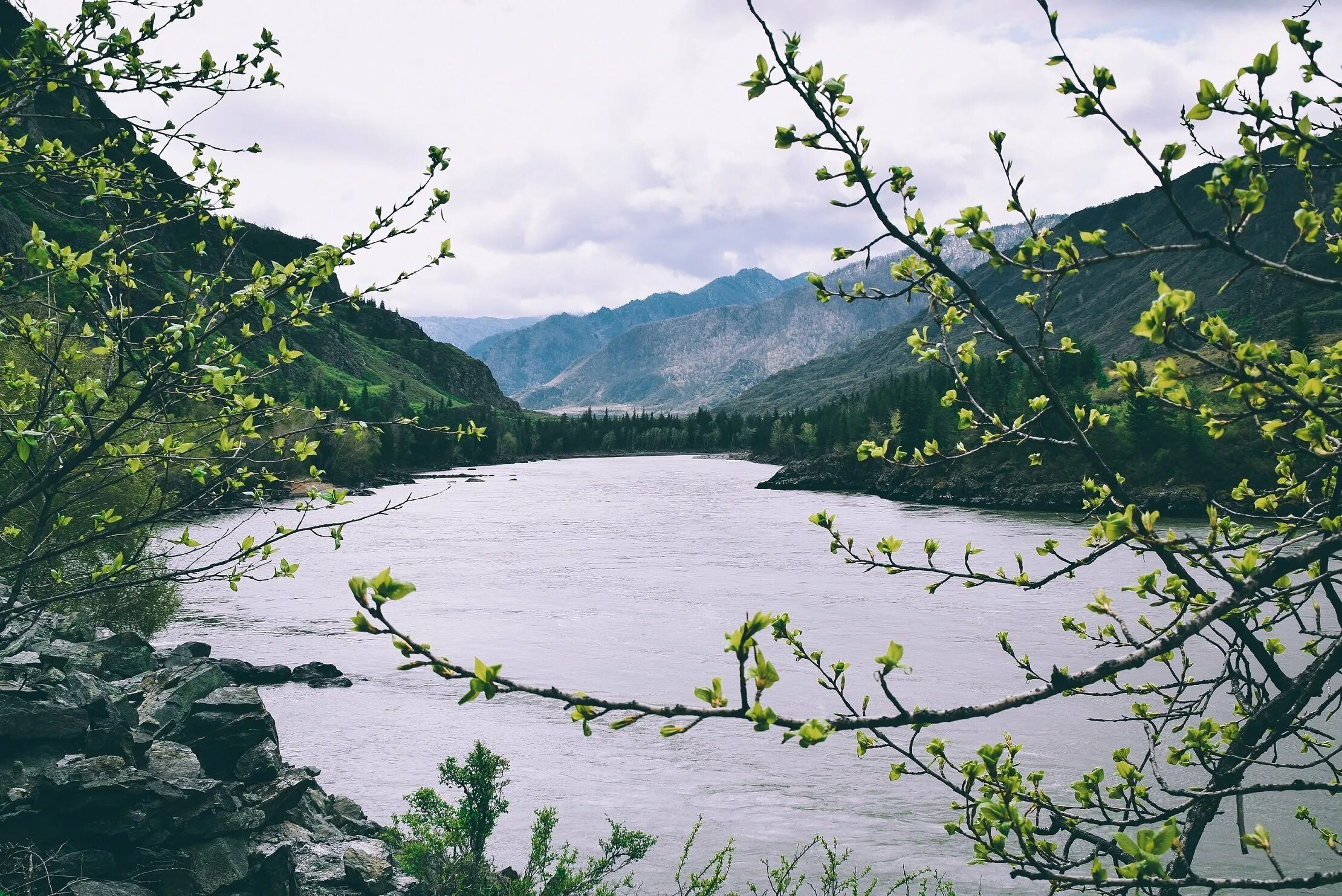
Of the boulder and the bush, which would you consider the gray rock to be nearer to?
the boulder

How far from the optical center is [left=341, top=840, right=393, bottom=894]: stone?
14.2m

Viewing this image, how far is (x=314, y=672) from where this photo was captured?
30.3 metres

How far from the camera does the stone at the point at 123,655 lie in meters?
21.5

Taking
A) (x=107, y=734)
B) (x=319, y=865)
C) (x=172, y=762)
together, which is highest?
(x=107, y=734)

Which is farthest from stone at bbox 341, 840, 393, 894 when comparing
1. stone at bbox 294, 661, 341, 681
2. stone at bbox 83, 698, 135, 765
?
stone at bbox 294, 661, 341, 681

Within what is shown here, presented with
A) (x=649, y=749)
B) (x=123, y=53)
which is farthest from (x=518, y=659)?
(x=123, y=53)

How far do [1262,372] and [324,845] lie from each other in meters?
16.8

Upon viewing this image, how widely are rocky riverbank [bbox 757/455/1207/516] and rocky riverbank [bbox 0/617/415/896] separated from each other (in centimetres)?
7074

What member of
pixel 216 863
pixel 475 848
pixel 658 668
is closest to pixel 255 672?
pixel 658 668

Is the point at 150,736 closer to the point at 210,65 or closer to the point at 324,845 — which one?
the point at 324,845

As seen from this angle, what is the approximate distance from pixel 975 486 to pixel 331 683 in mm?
93502

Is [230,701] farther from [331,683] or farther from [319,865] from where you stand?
[331,683]

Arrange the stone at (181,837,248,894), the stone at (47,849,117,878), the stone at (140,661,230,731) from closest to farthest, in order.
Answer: the stone at (47,849,117,878) → the stone at (181,837,248,894) → the stone at (140,661,230,731)

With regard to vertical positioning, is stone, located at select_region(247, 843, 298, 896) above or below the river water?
above
